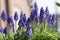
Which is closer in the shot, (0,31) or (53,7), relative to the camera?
(0,31)

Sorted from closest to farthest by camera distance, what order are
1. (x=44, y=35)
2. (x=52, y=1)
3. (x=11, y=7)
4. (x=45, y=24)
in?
(x=44, y=35) → (x=45, y=24) → (x=11, y=7) → (x=52, y=1)

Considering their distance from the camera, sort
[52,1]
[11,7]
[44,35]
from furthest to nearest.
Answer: [52,1]
[11,7]
[44,35]

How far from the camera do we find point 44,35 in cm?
87

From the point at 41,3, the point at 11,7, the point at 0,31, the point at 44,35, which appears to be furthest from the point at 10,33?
the point at 41,3

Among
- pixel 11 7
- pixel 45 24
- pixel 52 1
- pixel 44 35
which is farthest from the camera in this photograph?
pixel 52 1

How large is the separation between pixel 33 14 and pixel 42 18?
5 centimetres

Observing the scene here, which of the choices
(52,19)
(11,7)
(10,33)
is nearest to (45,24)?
(52,19)

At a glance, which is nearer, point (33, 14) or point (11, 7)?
point (33, 14)

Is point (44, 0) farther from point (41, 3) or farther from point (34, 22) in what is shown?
point (34, 22)

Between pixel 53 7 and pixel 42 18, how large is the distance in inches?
20.0

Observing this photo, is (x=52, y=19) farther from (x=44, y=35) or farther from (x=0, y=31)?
(x=0, y=31)

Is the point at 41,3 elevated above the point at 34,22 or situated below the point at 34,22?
above

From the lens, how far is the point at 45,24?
0.99 metres

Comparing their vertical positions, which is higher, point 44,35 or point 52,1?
point 52,1
